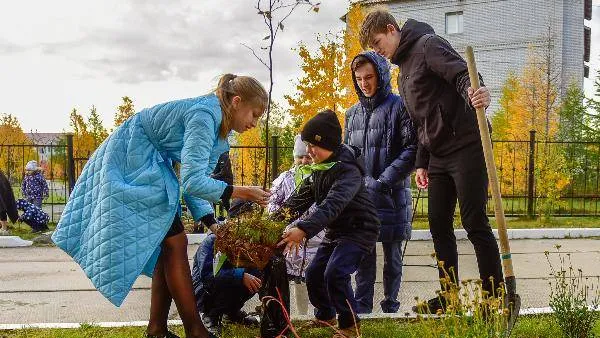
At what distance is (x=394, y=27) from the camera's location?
3.78m

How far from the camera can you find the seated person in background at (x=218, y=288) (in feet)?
12.3

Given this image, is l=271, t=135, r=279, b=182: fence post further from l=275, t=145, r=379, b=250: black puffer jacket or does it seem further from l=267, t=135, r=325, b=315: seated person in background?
l=275, t=145, r=379, b=250: black puffer jacket

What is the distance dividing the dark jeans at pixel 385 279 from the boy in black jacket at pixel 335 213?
1.66ft

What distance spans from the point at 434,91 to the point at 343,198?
0.90m

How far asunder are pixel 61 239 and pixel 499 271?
7.84 feet

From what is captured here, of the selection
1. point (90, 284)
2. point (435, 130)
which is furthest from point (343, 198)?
point (90, 284)

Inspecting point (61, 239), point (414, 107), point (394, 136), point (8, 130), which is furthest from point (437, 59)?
point (8, 130)

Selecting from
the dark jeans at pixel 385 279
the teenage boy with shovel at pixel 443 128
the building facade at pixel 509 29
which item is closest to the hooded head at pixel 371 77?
the teenage boy with shovel at pixel 443 128

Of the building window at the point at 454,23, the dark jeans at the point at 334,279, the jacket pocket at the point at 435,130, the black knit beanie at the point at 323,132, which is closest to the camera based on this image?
the dark jeans at the point at 334,279

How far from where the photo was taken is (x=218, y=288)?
375 cm

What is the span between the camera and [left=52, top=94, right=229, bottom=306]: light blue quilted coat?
289cm

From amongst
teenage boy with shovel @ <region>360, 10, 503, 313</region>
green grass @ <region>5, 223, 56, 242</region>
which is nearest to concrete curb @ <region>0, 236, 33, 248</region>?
green grass @ <region>5, 223, 56, 242</region>

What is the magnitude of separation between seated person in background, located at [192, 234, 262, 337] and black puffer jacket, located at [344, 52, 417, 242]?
982mm

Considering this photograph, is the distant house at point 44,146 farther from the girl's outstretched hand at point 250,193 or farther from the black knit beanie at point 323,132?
the girl's outstretched hand at point 250,193
